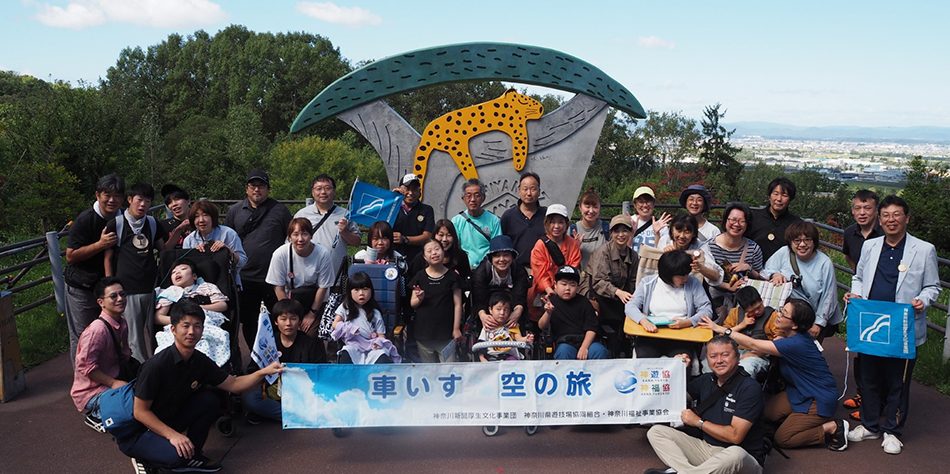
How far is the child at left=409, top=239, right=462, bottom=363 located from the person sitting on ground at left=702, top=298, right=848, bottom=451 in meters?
1.87

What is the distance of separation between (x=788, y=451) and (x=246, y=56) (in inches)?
1702

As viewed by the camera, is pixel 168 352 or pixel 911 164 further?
pixel 911 164

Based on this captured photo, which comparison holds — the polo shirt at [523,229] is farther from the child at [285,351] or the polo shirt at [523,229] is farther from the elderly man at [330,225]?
the child at [285,351]

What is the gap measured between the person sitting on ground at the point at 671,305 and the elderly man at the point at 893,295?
0.97 meters

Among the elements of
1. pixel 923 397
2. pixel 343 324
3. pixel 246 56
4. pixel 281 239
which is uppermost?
pixel 246 56

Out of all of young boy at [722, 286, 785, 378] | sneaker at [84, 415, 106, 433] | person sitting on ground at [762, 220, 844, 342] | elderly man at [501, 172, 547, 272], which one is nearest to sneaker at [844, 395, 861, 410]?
person sitting on ground at [762, 220, 844, 342]

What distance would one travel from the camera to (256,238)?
18.3 feet

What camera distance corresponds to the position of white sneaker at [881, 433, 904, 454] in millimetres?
4297

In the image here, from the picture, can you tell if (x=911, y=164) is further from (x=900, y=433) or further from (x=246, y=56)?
(x=246, y=56)

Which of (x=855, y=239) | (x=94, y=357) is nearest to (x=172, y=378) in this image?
(x=94, y=357)

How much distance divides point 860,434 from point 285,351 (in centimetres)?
371

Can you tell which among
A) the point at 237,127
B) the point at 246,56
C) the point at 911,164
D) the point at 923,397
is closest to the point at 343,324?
the point at 923,397

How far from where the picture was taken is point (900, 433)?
4.41 meters

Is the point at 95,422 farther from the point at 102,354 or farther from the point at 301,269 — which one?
the point at 301,269
